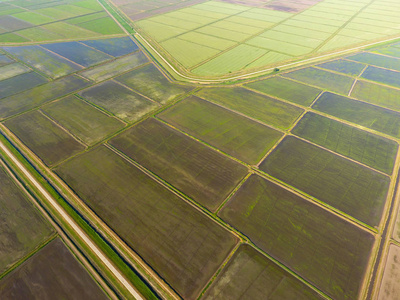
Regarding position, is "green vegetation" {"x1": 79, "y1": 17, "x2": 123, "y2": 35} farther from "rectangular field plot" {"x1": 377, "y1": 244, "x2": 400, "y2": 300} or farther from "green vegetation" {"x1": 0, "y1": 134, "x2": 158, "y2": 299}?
"rectangular field plot" {"x1": 377, "y1": 244, "x2": 400, "y2": 300}

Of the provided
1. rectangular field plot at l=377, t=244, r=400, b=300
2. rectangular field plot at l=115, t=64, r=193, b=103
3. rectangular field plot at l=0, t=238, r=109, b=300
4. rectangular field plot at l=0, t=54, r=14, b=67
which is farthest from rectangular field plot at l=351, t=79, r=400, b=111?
rectangular field plot at l=0, t=54, r=14, b=67

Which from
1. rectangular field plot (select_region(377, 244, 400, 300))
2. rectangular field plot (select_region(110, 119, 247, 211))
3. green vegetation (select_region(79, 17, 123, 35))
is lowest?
rectangular field plot (select_region(377, 244, 400, 300))

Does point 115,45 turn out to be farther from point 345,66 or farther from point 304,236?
point 304,236

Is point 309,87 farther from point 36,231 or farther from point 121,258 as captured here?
point 36,231

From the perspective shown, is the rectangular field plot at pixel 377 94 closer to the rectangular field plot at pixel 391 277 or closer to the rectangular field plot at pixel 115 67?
the rectangular field plot at pixel 391 277

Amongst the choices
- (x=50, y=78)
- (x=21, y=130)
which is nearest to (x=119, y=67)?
(x=50, y=78)

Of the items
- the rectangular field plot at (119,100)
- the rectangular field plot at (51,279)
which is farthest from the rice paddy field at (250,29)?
the rectangular field plot at (51,279)

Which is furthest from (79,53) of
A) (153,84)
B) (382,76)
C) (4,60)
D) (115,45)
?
(382,76)
